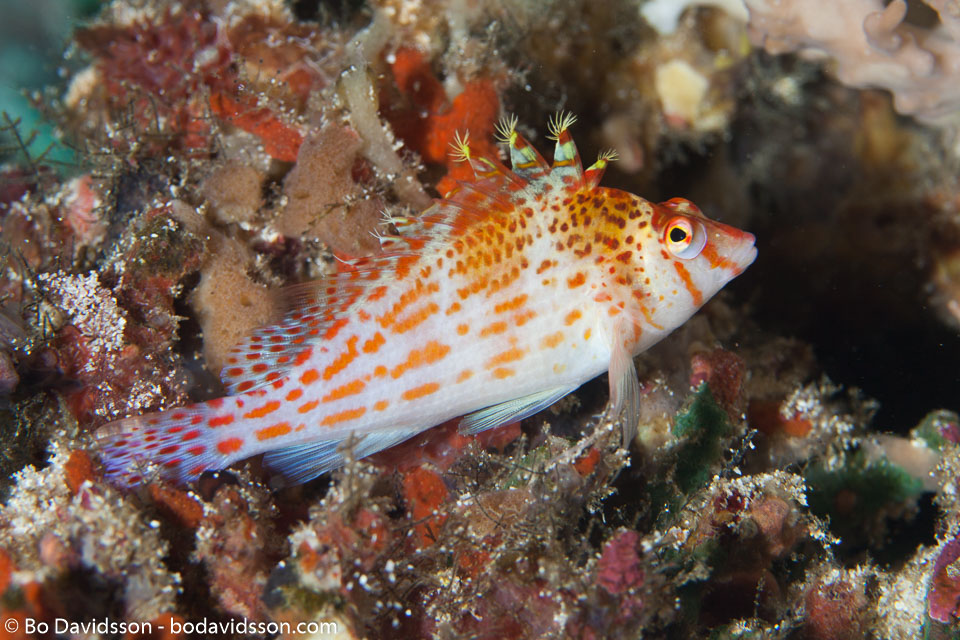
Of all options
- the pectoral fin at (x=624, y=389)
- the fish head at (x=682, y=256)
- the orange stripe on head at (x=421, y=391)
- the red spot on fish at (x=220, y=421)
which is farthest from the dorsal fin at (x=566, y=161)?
the red spot on fish at (x=220, y=421)

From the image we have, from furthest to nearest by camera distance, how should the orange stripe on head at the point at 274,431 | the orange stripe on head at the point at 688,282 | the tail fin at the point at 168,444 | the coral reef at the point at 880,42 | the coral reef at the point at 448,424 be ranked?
the coral reef at the point at 880,42 < the orange stripe on head at the point at 688,282 < the orange stripe on head at the point at 274,431 < the tail fin at the point at 168,444 < the coral reef at the point at 448,424

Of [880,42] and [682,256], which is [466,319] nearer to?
[682,256]

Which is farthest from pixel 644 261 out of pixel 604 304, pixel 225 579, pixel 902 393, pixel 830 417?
pixel 902 393

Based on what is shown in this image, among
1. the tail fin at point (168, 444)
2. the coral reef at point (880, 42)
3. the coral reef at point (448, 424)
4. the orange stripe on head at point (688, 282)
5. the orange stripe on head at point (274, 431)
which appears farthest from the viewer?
the coral reef at point (880, 42)

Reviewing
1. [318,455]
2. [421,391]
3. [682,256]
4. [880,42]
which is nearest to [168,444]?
[318,455]

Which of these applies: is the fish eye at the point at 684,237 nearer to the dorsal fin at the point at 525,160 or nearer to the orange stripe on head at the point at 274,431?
the dorsal fin at the point at 525,160

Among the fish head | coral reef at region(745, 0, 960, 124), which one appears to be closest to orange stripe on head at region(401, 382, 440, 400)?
the fish head
